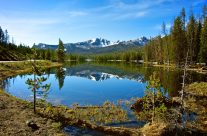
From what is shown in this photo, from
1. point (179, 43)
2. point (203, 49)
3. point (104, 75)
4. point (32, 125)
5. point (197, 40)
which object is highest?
point (197, 40)

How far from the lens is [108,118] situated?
115 feet

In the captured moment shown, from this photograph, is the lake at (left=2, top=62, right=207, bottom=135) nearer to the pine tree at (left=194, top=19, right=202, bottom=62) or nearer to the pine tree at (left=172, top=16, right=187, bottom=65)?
the pine tree at (left=194, top=19, right=202, bottom=62)

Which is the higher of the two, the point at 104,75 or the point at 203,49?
the point at 203,49

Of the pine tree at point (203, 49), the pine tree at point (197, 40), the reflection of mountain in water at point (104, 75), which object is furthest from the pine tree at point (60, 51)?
the pine tree at point (203, 49)

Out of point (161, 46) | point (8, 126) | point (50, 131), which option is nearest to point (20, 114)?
point (8, 126)

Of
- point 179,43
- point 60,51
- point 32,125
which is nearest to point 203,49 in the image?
point 179,43

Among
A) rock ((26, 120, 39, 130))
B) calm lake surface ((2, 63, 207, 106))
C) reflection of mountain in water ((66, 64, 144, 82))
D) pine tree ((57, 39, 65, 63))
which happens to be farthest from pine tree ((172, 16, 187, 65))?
rock ((26, 120, 39, 130))

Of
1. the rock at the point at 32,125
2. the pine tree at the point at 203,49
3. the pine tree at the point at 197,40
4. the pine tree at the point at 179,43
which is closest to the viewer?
the rock at the point at 32,125

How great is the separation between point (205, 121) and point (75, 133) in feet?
55.1

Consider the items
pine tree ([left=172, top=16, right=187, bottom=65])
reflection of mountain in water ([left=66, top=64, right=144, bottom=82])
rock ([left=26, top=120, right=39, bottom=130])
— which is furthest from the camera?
pine tree ([left=172, top=16, right=187, bottom=65])

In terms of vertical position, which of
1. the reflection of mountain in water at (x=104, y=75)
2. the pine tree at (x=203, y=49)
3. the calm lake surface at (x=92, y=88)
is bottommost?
the calm lake surface at (x=92, y=88)

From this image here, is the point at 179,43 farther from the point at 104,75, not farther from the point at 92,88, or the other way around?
the point at 92,88

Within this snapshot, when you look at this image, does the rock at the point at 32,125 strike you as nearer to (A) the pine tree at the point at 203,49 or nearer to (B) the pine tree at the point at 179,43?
(A) the pine tree at the point at 203,49

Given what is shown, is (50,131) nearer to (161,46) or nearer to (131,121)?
(131,121)
